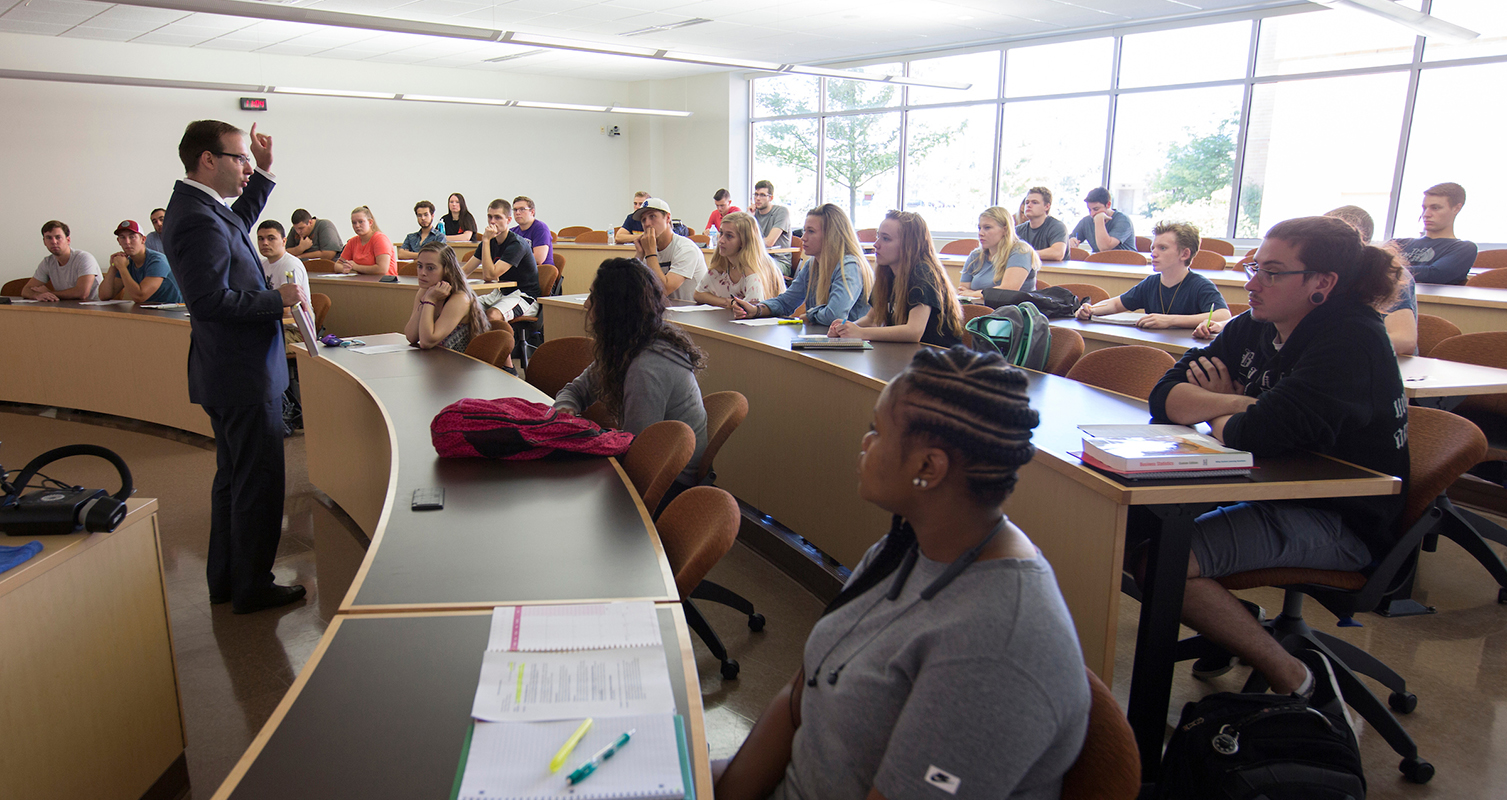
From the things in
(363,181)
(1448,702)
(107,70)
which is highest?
(107,70)

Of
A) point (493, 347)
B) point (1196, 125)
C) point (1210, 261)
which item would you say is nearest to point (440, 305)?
point (493, 347)

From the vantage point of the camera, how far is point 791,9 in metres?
8.38

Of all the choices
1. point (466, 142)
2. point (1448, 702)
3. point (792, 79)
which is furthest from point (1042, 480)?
point (466, 142)

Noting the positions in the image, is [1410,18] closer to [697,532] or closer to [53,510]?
[697,532]

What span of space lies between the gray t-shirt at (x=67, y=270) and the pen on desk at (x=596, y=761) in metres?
7.14

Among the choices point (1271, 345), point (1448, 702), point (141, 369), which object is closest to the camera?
point (1271, 345)

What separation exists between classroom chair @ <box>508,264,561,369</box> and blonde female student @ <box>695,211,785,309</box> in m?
1.25

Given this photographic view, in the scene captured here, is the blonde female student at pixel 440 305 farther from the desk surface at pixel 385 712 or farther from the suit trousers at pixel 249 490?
the desk surface at pixel 385 712

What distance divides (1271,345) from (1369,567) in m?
0.55

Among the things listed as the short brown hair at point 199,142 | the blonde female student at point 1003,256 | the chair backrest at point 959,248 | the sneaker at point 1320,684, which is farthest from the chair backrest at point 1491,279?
the short brown hair at point 199,142

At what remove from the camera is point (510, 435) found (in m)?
2.20

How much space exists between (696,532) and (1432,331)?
3753mm

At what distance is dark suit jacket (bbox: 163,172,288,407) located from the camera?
266cm

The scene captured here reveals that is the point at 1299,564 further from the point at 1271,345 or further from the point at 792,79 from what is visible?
the point at 792,79
